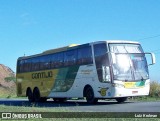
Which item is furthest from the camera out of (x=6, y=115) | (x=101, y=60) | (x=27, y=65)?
(x=27, y=65)

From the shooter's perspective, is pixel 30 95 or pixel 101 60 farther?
pixel 30 95

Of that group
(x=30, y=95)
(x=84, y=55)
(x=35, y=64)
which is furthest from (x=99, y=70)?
(x=30, y=95)

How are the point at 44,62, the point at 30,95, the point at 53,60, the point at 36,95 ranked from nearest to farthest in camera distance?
the point at 53,60
the point at 44,62
the point at 36,95
the point at 30,95

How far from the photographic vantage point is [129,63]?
23406mm

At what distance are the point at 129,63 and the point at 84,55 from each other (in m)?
2.87

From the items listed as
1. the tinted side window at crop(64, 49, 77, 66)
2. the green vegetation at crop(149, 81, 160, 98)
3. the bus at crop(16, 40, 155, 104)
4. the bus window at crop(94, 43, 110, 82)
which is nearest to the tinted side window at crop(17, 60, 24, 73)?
the bus at crop(16, 40, 155, 104)

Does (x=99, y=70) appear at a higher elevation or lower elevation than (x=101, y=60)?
lower

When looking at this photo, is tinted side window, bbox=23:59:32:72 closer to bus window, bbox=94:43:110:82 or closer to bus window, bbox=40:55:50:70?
bus window, bbox=40:55:50:70

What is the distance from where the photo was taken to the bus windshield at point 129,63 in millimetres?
23047

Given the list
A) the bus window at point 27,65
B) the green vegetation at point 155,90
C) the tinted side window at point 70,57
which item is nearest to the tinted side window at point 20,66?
the bus window at point 27,65

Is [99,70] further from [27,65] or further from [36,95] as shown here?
[27,65]

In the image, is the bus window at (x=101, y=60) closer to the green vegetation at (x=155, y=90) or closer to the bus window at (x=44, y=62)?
the bus window at (x=44, y=62)

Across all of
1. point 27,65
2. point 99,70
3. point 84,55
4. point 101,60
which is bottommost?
point 99,70

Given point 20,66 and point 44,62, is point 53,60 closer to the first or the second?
point 44,62
